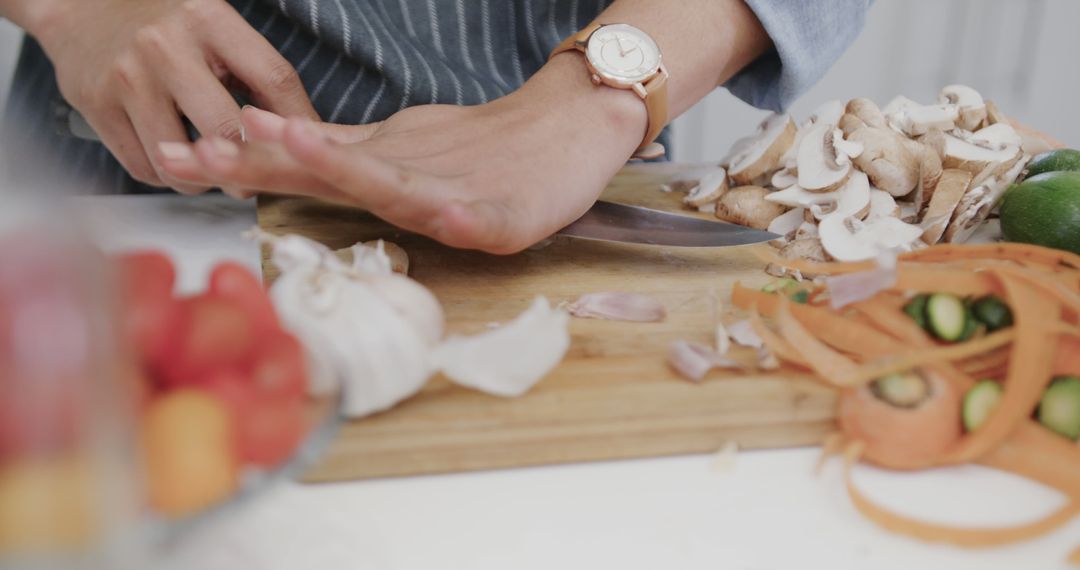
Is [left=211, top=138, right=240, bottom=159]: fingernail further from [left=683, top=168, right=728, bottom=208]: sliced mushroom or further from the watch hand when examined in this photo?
[left=683, top=168, right=728, bottom=208]: sliced mushroom

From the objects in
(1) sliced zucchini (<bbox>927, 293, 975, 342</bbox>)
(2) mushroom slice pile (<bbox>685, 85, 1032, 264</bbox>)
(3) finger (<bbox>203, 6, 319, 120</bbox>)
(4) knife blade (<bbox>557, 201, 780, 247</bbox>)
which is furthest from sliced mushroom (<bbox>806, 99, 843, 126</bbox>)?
(3) finger (<bbox>203, 6, 319, 120</bbox>)

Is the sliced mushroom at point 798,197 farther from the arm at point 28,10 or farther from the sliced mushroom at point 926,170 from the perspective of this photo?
the arm at point 28,10

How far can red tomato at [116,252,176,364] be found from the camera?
407mm

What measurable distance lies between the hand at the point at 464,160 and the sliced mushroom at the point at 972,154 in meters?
0.34

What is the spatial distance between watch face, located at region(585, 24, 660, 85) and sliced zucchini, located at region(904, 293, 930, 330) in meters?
0.40

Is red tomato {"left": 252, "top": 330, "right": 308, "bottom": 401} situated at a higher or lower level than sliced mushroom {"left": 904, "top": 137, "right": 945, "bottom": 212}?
higher

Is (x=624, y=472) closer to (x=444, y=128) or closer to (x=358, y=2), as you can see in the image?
(x=444, y=128)

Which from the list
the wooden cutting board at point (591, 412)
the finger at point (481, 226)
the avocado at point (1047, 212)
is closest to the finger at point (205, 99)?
the wooden cutting board at point (591, 412)

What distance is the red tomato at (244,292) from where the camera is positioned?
1.56 ft

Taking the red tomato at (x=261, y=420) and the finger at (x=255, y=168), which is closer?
the red tomato at (x=261, y=420)

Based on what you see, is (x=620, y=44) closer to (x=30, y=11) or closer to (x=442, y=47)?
(x=442, y=47)

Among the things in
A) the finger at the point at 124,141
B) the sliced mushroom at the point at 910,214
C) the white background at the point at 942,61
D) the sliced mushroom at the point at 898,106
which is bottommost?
the white background at the point at 942,61

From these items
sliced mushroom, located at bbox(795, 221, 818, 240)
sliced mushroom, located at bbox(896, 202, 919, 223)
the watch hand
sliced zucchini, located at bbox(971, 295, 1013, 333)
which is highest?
the watch hand

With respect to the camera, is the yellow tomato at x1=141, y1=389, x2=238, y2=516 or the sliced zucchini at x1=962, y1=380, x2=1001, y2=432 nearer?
the yellow tomato at x1=141, y1=389, x2=238, y2=516
